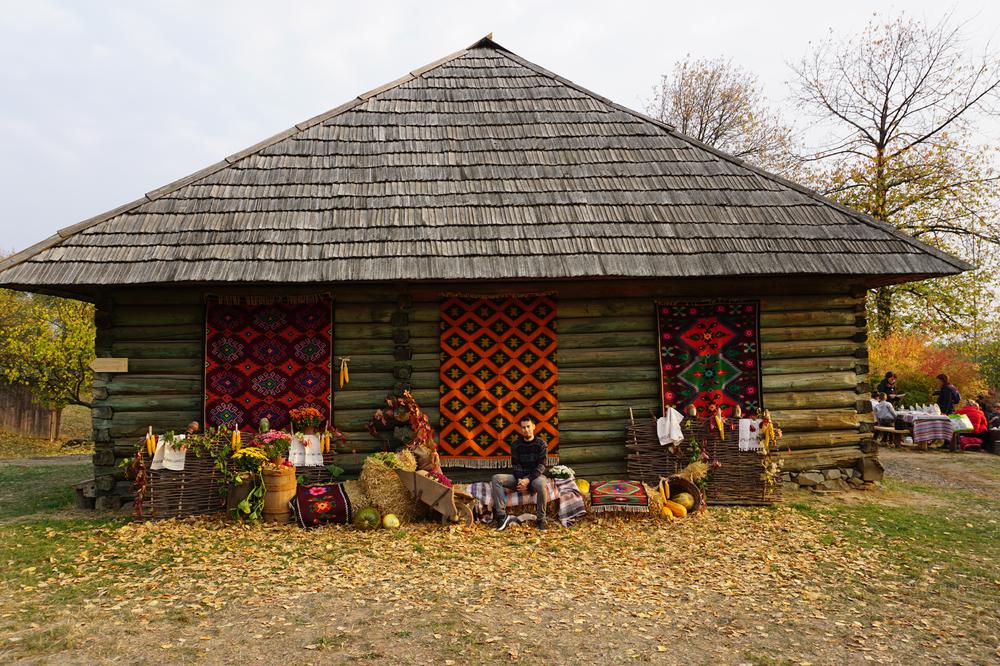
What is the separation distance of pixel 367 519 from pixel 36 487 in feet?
20.0

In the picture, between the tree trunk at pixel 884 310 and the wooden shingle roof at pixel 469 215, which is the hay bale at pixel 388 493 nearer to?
the wooden shingle roof at pixel 469 215

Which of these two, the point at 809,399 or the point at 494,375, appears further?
the point at 809,399

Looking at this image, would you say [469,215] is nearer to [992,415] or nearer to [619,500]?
[619,500]

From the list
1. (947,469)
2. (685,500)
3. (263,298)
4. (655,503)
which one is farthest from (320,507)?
(947,469)

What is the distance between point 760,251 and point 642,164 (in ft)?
7.06

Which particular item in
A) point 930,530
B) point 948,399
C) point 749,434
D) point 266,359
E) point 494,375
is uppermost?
point 266,359

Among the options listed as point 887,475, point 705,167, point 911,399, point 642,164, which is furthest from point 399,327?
point 911,399

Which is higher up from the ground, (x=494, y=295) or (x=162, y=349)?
(x=494, y=295)

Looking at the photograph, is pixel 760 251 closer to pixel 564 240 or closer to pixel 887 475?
pixel 564 240

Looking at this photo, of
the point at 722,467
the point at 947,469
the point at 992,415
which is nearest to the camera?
the point at 722,467

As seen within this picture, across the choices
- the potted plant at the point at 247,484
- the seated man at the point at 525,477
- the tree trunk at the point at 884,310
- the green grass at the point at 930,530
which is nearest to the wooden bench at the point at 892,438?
the green grass at the point at 930,530

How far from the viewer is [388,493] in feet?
20.9

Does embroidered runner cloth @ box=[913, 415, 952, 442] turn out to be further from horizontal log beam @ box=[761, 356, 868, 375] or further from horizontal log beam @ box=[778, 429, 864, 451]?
horizontal log beam @ box=[761, 356, 868, 375]

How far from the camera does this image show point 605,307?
7.55 meters
